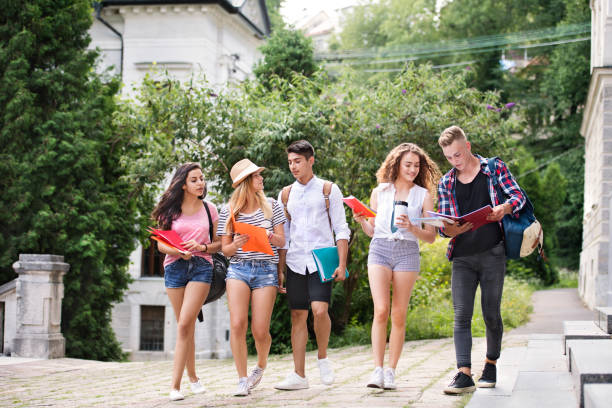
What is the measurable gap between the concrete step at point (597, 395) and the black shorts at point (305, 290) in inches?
109

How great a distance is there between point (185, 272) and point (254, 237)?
2.33 ft

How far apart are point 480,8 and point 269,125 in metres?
28.2

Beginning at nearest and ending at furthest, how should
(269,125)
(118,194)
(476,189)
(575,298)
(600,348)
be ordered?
(600,348) < (476,189) < (269,125) < (118,194) < (575,298)

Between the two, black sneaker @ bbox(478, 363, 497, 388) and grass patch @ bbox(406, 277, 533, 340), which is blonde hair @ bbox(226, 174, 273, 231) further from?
grass patch @ bbox(406, 277, 533, 340)

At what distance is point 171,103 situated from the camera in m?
12.2

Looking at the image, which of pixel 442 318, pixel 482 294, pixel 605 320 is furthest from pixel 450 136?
pixel 442 318

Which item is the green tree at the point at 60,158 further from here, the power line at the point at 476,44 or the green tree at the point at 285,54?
the power line at the point at 476,44

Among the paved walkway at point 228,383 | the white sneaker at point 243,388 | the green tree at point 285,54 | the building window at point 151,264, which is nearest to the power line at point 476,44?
the green tree at point 285,54

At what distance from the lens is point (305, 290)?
6.47 metres

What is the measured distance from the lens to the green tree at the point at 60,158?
13.2 meters

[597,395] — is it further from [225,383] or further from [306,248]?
[225,383]

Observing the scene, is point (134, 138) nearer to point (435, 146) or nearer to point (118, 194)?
point (118, 194)

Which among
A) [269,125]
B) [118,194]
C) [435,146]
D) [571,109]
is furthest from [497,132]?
[571,109]

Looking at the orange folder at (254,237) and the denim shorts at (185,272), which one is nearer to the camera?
the orange folder at (254,237)
